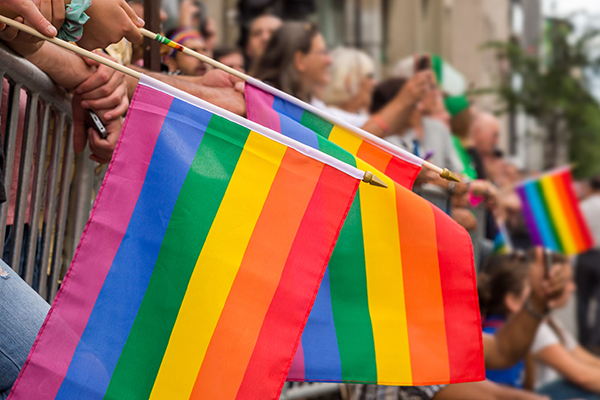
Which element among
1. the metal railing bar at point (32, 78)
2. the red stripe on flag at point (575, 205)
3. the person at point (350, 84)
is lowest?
the metal railing bar at point (32, 78)

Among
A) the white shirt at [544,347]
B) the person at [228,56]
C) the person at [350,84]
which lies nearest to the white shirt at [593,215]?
the white shirt at [544,347]

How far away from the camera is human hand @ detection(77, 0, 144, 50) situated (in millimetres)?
2125

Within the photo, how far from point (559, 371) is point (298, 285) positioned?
4463mm

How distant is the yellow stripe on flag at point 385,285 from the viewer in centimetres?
241

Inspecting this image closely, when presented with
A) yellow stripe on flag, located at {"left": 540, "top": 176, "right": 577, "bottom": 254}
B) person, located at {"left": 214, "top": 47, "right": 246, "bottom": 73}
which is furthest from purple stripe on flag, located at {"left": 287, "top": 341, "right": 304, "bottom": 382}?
yellow stripe on flag, located at {"left": 540, "top": 176, "right": 577, "bottom": 254}

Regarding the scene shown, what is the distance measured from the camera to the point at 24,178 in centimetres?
229

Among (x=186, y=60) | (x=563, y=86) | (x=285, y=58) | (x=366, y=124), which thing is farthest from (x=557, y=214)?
(x=563, y=86)

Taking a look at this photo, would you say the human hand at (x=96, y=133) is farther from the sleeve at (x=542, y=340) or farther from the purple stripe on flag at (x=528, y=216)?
the purple stripe on flag at (x=528, y=216)

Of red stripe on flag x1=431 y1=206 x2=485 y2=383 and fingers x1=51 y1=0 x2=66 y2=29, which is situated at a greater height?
fingers x1=51 y1=0 x2=66 y2=29

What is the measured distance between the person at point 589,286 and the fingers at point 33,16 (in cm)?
884

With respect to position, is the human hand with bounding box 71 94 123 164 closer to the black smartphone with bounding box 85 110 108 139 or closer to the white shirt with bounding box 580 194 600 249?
the black smartphone with bounding box 85 110 108 139

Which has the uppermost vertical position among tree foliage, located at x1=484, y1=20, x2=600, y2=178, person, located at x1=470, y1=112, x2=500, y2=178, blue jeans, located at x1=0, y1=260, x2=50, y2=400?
tree foliage, located at x1=484, y1=20, x2=600, y2=178

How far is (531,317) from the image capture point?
183 inches

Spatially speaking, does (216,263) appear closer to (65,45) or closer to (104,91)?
(65,45)
